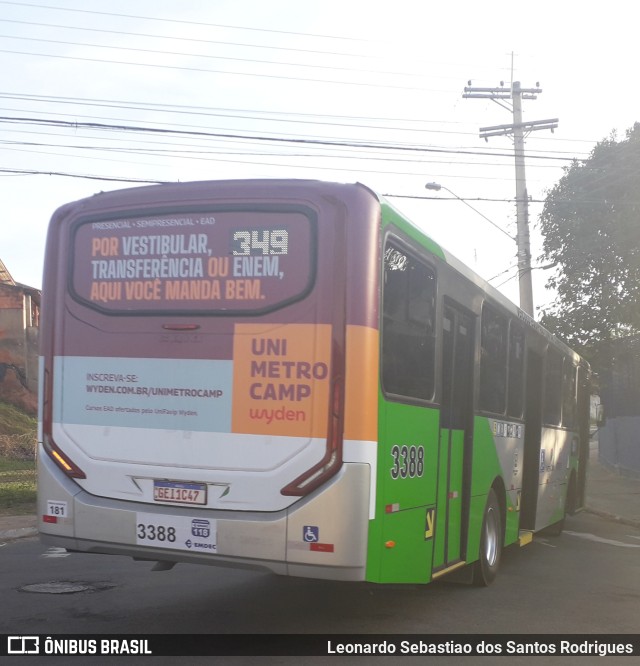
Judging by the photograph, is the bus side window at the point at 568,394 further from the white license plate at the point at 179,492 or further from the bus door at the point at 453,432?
the white license plate at the point at 179,492

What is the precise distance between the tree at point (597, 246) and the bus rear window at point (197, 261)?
907 inches

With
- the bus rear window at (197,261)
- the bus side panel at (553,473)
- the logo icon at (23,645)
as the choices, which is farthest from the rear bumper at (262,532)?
the bus side panel at (553,473)

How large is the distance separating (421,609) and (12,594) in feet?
11.9

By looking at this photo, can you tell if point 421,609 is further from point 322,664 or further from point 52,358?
point 52,358

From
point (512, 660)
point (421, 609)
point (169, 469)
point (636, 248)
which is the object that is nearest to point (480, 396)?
point (421, 609)

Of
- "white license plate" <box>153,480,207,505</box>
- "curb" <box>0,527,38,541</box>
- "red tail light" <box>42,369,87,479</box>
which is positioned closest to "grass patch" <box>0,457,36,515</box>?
"curb" <box>0,527,38,541</box>

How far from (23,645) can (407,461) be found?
300cm

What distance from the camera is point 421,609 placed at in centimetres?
827

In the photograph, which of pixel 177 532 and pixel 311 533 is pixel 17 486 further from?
pixel 311 533

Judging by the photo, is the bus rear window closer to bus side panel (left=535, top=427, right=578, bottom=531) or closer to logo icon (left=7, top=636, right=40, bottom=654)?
logo icon (left=7, top=636, right=40, bottom=654)

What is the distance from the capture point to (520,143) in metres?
28.7

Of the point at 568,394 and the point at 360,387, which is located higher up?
the point at 360,387

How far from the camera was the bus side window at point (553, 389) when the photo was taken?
518 inches

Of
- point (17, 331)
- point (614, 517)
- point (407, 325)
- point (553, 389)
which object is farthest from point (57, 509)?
point (17, 331)
